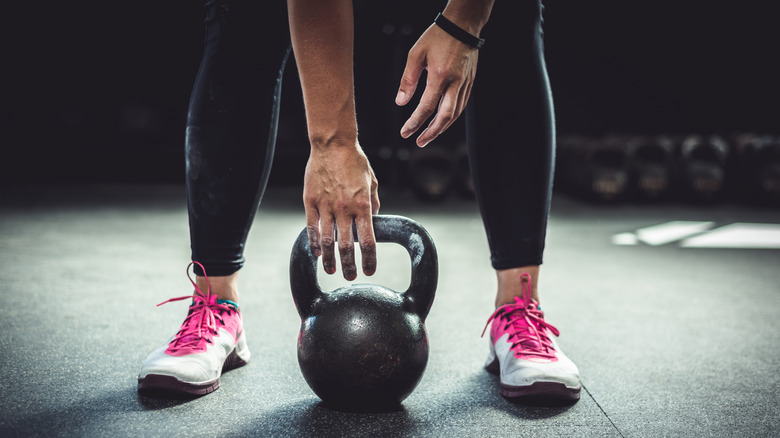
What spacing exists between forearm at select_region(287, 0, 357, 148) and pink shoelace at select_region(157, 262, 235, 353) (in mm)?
338

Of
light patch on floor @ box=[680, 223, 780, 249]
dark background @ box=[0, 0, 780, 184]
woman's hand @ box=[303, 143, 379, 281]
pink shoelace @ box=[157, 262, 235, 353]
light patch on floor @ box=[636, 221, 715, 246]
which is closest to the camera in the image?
woman's hand @ box=[303, 143, 379, 281]

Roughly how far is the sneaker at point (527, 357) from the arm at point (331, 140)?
30 centimetres

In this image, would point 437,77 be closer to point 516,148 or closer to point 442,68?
point 442,68

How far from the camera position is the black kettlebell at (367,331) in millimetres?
793

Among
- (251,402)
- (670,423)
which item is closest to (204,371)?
(251,402)

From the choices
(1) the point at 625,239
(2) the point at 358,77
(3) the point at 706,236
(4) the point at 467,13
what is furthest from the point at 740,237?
(2) the point at 358,77

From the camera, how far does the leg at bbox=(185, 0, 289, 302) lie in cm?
101

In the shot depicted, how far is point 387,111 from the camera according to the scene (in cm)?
495

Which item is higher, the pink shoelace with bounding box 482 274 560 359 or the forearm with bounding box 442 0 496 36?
the forearm with bounding box 442 0 496 36

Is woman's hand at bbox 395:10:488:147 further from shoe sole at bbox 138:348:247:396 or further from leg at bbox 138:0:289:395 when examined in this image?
shoe sole at bbox 138:348:247:396

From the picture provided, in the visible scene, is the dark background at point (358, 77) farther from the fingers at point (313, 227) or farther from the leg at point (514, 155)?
the fingers at point (313, 227)

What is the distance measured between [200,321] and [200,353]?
7 cm

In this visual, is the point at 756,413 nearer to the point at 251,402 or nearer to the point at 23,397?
the point at 251,402

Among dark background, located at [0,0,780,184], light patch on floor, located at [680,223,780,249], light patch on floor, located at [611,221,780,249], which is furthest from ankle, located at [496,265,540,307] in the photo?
dark background, located at [0,0,780,184]
